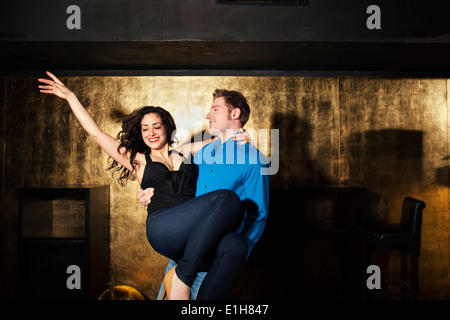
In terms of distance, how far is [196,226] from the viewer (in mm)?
1890

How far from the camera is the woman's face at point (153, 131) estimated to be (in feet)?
8.27

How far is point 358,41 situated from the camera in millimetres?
2658

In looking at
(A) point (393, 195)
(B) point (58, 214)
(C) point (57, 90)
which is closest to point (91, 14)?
(C) point (57, 90)

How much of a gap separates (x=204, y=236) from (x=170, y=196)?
21.4 inches

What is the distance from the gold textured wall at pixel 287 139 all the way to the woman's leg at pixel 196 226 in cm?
151

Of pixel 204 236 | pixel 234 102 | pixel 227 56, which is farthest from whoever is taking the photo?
pixel 227 56

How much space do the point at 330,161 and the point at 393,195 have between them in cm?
76

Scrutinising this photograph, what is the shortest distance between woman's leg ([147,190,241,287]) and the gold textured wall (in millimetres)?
1509

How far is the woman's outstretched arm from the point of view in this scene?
238 centimetres

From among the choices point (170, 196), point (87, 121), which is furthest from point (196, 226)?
point (87, 121)

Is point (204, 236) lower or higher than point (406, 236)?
higher

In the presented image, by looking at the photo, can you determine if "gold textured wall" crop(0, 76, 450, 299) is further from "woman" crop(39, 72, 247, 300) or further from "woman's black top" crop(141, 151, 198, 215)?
"woman's black top" crop(141, 151, 198, 215)

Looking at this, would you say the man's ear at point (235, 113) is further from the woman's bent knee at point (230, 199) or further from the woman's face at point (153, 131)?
the woman's bent knee at point (230, 199)

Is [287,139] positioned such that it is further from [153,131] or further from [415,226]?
[153,131]
